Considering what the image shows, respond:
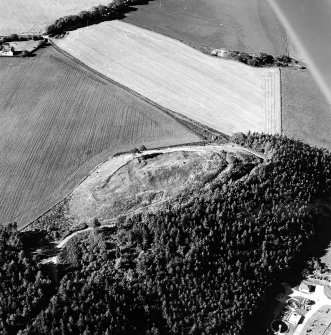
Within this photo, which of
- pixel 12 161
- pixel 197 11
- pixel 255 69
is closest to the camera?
pixel 12 161

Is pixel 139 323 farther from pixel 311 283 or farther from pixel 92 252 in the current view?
pixel 311 283

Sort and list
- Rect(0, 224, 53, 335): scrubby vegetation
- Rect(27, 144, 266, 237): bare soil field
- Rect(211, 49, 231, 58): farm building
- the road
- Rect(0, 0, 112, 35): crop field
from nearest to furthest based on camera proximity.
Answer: Rect(0, 224, 53, 335): scrubby vegetation
the road
Rect(27, 144, 266, 237): bare soil field
Rect(211, 49, 231, 58): farm building
Rect(0, 0, 112, 35): crop field

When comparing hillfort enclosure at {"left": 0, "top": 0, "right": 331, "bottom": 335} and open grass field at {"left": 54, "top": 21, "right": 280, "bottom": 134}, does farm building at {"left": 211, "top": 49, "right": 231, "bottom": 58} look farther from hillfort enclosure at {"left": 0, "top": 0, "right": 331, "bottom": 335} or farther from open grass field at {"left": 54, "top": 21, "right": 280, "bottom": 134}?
open grass field at {"left": 54, "top": 21, "right": 280, "bottom": 134}

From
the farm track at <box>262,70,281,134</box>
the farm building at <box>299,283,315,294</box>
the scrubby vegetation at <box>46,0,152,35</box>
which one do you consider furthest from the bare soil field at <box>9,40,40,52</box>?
the farm building at <box>299,283,315,294</box>

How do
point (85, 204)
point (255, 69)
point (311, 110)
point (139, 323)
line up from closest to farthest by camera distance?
point (139, 323), point (85, 204), point (311, 110), point (255, 69)

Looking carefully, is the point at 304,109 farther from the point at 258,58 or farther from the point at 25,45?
the point at 25,45

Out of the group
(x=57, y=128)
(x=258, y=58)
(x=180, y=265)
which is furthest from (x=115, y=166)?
(x=258, y=58)

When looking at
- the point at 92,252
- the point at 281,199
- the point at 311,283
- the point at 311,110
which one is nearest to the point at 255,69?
the point at 311,110

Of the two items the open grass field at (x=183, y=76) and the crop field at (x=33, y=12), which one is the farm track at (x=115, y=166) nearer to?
the open grass field at (x=183, y=76)
